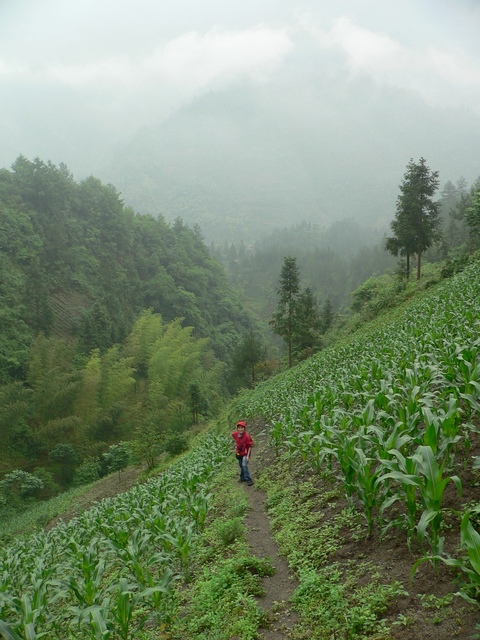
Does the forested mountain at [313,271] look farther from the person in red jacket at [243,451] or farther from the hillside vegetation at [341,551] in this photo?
the hillside vegetation at [341,551]

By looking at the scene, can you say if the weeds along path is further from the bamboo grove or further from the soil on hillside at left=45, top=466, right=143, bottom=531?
the soil on hillside at left=45, top=466, right=143, bottom=531

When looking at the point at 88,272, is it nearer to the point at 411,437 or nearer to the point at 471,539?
the point at 411,437

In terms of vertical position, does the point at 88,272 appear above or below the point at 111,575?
above

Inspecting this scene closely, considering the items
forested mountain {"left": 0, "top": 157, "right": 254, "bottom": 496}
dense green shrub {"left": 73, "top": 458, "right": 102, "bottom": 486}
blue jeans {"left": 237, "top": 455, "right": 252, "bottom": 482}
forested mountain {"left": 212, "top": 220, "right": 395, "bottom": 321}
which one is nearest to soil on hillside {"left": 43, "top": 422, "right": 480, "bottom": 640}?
blue jeans {"left": 237, "top": 455, "right": 252, "bottom": 482}

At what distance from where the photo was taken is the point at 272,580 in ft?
13.9

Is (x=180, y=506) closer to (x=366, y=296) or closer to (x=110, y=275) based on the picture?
(x=366, y=296)

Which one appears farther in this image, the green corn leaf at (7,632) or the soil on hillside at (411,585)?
the green corn leaf at (7,632)

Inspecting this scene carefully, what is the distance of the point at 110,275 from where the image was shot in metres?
56.4

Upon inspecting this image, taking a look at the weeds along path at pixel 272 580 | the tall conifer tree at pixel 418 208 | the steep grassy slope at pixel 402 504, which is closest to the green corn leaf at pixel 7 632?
the weeds along path at pixel 272 580

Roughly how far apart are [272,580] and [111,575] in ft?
11.6

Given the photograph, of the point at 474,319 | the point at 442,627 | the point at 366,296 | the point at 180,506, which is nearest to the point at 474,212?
the point at 366,296

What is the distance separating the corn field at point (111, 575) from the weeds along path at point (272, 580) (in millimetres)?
910

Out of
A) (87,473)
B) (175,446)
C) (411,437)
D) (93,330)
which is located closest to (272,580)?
(411,437)

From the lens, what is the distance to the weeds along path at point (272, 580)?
342 cm
